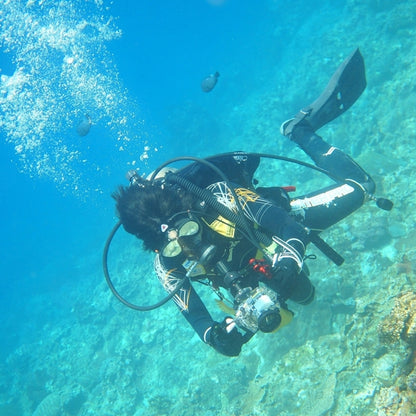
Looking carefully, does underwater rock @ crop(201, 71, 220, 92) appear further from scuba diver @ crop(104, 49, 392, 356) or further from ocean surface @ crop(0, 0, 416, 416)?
scuba diver @ crop(104, 49, 392, 356)

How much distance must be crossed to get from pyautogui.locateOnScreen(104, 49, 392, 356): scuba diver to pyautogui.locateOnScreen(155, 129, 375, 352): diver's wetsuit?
0.01 metres

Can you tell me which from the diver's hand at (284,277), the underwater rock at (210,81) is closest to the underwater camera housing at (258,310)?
the diver's hand at (284,277)

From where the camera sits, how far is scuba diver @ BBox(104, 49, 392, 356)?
243cm

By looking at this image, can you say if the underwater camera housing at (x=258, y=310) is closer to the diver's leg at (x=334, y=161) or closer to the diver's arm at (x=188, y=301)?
the diver's arm at (x=188, y=301)

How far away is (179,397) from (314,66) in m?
20.6

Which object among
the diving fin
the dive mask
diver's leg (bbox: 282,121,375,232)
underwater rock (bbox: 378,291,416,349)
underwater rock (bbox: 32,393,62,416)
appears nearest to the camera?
the dive mask

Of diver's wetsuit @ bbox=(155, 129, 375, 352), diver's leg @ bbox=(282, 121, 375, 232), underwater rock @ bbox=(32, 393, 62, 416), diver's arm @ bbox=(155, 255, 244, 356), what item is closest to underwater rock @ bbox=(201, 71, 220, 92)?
diver's wetsuit @ bbox=(155, 129, 375, 352)

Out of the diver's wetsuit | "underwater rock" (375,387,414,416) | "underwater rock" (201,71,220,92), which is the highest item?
"underwater rock" (201,71,220,92)

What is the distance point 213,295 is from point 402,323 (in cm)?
852

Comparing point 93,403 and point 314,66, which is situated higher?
point 314,66

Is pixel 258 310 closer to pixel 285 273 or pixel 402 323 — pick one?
pixel 285 273

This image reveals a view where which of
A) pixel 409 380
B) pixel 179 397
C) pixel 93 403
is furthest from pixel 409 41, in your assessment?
pixel 93 403

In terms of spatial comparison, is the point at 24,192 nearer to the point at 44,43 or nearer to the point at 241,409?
the point at 44,43

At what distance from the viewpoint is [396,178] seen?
340 inches
